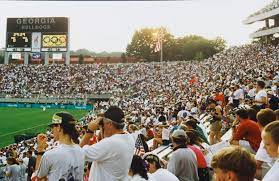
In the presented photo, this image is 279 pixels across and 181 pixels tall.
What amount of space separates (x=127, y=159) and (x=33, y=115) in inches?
1665

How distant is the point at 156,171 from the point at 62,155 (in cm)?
147

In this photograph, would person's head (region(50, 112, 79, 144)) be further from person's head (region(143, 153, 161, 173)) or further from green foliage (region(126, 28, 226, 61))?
green foliage (region(126, 28, 226, 61))

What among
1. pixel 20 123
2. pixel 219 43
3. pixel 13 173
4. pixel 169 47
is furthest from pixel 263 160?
pixel 219 43

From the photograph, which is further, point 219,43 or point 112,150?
point 219,43

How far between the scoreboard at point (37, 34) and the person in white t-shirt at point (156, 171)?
5706cm

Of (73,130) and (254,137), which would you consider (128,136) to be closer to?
(73,130)

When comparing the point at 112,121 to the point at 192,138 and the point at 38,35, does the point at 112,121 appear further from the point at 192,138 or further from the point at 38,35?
the point at 38,35

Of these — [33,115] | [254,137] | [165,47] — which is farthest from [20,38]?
[254,137]

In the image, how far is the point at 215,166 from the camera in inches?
108

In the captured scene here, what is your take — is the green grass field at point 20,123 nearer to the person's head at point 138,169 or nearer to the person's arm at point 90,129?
the person's head at point 138,169

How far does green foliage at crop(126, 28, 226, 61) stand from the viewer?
10675 cm

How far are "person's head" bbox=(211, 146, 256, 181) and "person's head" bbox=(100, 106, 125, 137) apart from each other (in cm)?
160

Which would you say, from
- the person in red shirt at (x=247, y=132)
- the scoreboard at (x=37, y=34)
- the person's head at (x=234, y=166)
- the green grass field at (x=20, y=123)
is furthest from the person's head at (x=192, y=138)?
the scoreboard at (x=37, y=34)

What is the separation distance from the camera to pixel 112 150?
160 inches
